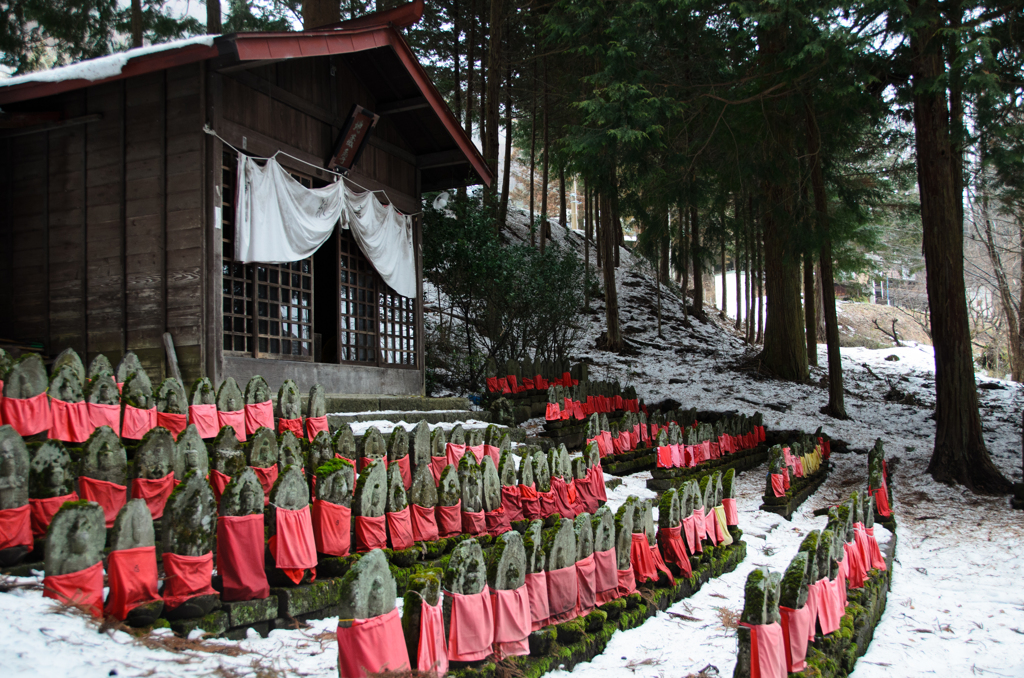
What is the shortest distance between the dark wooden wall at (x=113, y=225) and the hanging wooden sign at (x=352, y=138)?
2.13 meters

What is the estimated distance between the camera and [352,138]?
9742 mm

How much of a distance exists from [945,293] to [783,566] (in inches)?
242

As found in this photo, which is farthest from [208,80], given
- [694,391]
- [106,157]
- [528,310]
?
[694,391]

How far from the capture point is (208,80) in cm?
779

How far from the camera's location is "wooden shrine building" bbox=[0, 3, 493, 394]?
763 centimetres

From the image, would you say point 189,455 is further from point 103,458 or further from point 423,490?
point 423,490

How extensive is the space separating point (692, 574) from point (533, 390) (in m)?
6.65

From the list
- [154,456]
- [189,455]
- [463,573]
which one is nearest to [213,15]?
[189,455]

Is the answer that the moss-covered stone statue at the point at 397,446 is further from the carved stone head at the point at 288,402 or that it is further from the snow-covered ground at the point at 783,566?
the snow-covered ground at the point at 783,566

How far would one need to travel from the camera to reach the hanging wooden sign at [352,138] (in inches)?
377

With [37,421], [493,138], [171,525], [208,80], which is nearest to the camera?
[171,525]

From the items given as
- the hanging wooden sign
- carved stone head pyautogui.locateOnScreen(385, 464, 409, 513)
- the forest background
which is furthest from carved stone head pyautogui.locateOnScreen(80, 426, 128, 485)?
the forest background

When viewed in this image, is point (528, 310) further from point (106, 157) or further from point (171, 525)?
point (171, 525)

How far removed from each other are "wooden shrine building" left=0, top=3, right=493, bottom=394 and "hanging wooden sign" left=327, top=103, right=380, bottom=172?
10 centimetres
